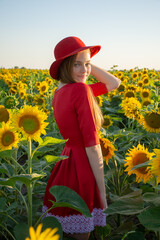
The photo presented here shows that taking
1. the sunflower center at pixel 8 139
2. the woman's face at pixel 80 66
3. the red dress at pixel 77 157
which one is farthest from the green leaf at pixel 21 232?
the woman's face at pixel 80 66

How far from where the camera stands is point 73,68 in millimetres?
1708

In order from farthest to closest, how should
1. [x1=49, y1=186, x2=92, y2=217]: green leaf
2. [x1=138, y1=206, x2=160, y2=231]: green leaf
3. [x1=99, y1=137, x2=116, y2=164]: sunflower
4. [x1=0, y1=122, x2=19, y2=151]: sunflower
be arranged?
[x1=99, y1=137, x2=116, y2=164]: sunflower < [x1=0, y1=122, x2=19, y2=151]: sunflower < [x1=49, y1=186, x2=92, y2=217]: green leaf < [x1=138, y1=206, x2=160, y2=231]: green leaf

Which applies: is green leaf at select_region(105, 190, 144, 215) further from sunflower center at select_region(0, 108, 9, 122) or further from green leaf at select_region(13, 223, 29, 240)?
sunflower center at select_region(0, 108, 9, 122)

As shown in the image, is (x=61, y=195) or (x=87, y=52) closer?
(x=61, y=195)

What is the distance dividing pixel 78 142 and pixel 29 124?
1.18 ft

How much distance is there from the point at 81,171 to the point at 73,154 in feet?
0.39

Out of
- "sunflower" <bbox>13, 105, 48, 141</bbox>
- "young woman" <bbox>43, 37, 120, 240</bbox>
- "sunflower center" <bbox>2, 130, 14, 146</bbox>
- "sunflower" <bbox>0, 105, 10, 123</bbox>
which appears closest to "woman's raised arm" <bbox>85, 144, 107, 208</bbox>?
"young woman" <bbox>43, 37, 120, 240</bbox>

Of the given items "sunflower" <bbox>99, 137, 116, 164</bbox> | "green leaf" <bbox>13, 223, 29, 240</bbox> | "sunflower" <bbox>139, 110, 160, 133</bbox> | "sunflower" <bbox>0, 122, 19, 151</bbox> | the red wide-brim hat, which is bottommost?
"green leaf" <bbox>13, 223, 29, 240</bbox>

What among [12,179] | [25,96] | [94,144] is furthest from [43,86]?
[12,179]

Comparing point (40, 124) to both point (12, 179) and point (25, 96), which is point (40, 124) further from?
point (25, 96)

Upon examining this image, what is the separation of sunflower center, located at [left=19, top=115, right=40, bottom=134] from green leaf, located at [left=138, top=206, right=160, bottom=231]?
0.68m

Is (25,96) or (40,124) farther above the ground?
(25,96)

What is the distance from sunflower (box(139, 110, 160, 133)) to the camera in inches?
76.1

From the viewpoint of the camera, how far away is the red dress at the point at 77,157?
61.0 inches
